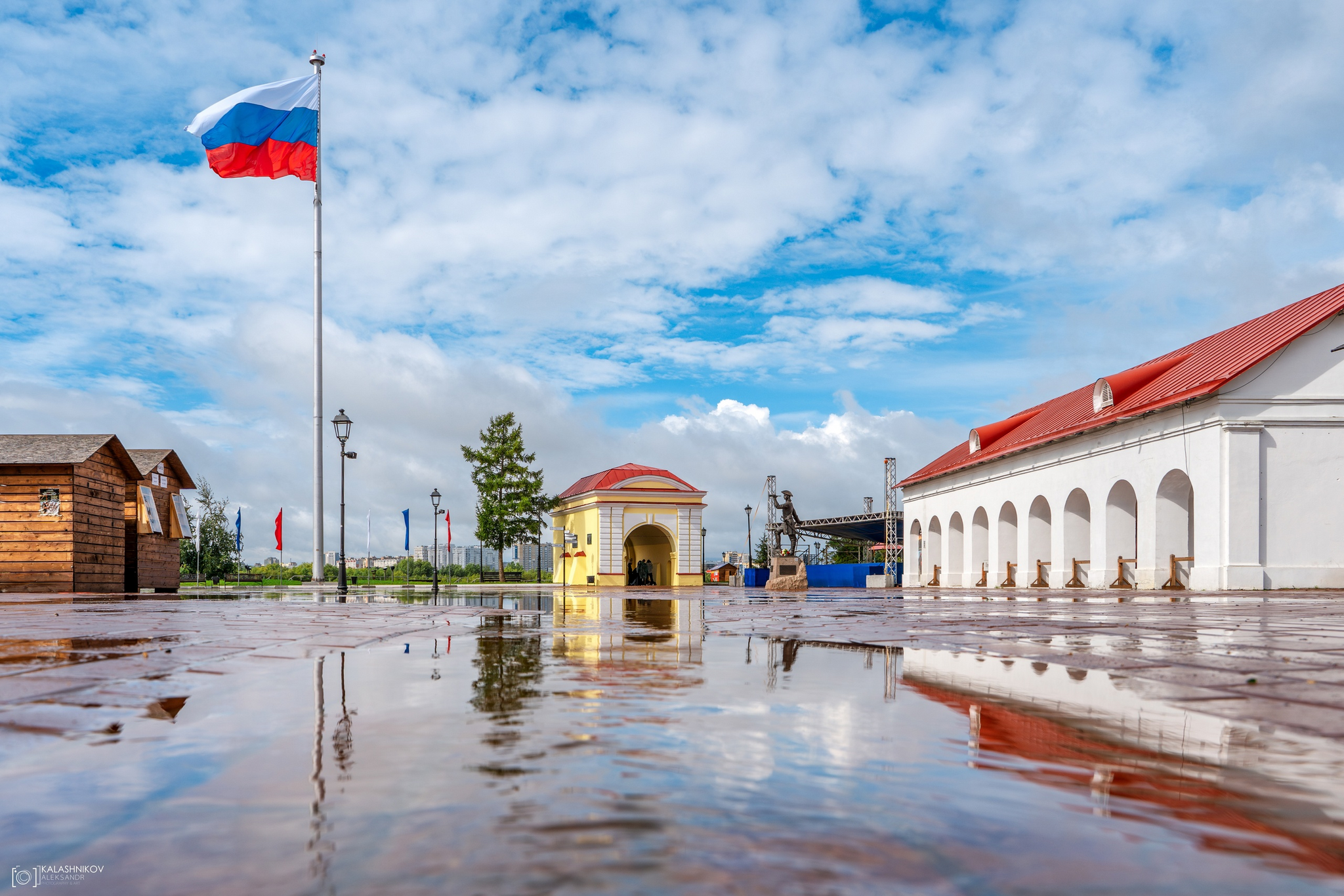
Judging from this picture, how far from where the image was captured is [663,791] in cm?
213

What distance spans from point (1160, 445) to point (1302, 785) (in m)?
25.8

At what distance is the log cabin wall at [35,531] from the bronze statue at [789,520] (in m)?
41.5

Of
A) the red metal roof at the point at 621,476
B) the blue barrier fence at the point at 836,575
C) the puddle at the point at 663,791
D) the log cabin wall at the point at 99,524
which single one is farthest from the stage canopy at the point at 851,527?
the puddle at the point at 663,791

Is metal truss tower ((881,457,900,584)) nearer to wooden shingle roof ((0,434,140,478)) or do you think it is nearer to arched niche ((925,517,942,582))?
arched niche ((925,517,942,582))

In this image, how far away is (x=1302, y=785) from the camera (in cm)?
223

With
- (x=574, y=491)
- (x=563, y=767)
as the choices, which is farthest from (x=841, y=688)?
(x=574, y=491)

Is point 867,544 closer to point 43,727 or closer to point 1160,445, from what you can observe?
point 1160,445

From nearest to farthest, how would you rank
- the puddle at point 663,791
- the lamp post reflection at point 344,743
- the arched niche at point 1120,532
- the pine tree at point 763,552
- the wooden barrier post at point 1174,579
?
1. the puddle at point 663,791
2. the lamp post reflection at point 344,743
3. the wooden barrier post at point 1174,579
4. the arched niche at point 1120,532
5. the pine tree at point 763,552

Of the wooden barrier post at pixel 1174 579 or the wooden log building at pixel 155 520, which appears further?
the wooden log building at pixel 155 520

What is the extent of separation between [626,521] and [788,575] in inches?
487

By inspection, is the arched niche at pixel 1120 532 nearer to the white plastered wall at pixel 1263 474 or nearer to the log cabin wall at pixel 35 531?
the white plastered wall at pixel 1263 474

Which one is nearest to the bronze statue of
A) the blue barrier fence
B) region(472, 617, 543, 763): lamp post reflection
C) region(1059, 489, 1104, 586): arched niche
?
the blue barrier fence

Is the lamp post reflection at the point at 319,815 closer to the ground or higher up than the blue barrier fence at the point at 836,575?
higher up

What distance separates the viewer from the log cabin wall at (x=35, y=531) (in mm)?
25297
